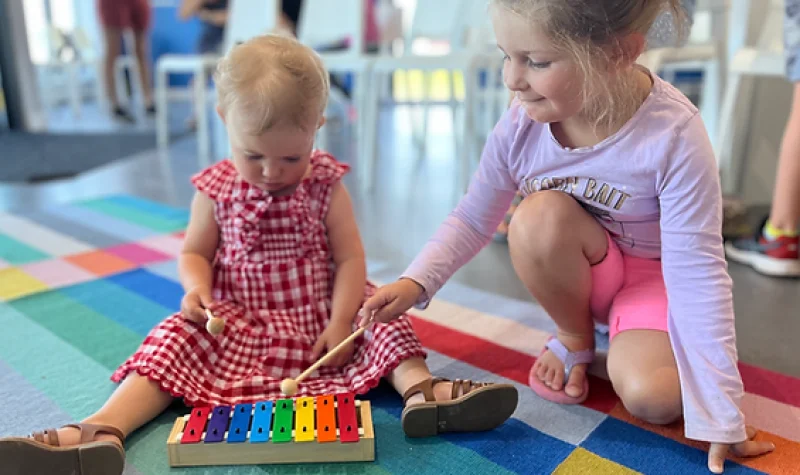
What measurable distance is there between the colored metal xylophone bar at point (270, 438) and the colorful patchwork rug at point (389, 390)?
0.01 meters

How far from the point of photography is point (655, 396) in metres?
0.70

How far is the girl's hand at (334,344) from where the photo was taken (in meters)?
0.83

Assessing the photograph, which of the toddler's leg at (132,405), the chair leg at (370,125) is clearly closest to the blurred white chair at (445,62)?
the chair leg at (370,125)

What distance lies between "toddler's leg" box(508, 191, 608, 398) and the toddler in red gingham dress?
15 centimetres

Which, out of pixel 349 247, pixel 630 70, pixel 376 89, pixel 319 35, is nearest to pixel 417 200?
pixel 376 89

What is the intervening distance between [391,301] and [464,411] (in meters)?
0.15

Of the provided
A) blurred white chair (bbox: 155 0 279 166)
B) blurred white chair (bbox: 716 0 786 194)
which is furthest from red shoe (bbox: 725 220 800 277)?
blurred white chair (bbox: 155 0 279 166)

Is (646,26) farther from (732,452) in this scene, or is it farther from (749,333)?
(749,333)

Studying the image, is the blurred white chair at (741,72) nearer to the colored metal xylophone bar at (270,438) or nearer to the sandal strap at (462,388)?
the sandal strap at (462,388)

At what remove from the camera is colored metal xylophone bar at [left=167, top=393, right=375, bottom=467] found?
66cm

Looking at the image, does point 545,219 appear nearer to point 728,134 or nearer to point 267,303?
point 267,303

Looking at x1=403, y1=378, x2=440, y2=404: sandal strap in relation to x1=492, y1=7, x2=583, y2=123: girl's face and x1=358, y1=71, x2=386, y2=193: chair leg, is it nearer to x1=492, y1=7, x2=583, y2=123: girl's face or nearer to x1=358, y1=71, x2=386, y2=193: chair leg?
x1=492, y1=7, x2=583, y2=123: girl's face

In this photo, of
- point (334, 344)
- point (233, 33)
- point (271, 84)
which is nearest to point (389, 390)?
point (334, 344)

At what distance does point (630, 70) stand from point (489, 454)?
44 cm
